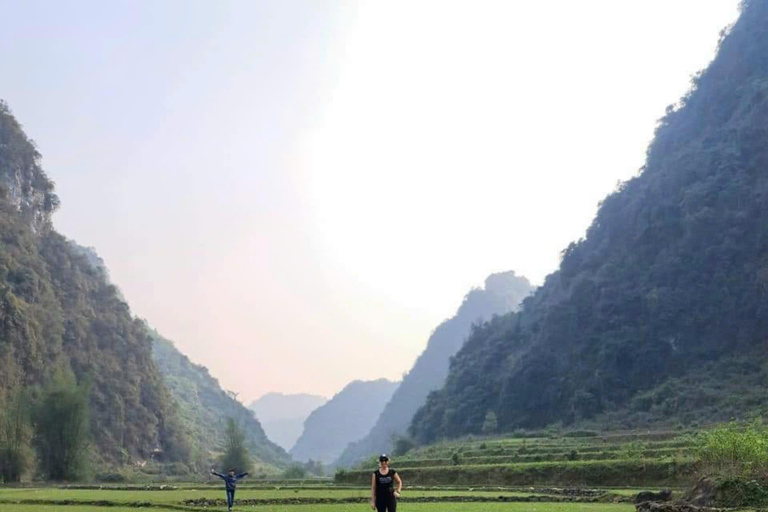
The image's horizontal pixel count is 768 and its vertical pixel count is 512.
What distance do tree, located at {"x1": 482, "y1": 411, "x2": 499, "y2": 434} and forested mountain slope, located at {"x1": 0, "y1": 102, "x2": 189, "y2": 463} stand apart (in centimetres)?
5566

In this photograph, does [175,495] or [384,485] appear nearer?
[384,485]

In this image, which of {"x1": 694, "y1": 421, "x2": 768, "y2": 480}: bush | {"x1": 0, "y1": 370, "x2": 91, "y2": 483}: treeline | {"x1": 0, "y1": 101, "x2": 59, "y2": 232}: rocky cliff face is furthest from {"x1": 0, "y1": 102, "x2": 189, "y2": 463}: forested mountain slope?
{"x1": 694, "y1": 421, "x2": 768, "y2": 480}: bush

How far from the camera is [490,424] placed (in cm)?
10850

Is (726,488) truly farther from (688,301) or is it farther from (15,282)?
(15,282)

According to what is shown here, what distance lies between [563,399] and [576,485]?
195ft

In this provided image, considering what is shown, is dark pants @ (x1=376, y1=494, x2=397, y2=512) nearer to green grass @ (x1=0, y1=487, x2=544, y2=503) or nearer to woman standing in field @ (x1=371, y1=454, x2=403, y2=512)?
woman standing in field @ (x1=371, y1=454, x2=403, y2=512)

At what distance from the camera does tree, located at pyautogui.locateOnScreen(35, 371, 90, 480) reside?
70438mm

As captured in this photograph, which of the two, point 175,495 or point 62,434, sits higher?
point 62,434

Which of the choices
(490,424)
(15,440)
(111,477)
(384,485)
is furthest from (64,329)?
(384,485)

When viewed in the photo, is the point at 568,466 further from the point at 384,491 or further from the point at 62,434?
the point at 62,434

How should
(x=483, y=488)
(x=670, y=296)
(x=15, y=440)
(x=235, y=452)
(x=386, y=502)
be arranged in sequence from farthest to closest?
(x=670, y=296) < (x=235, y=452) < (x=15, y=440) < (x=483, y=488) < (x=386, y=502)

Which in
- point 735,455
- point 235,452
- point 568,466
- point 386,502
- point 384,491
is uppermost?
point 384,491

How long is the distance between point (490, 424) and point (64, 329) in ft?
233

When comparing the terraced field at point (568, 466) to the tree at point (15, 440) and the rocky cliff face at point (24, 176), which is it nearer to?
the tree at point (15, 440)
